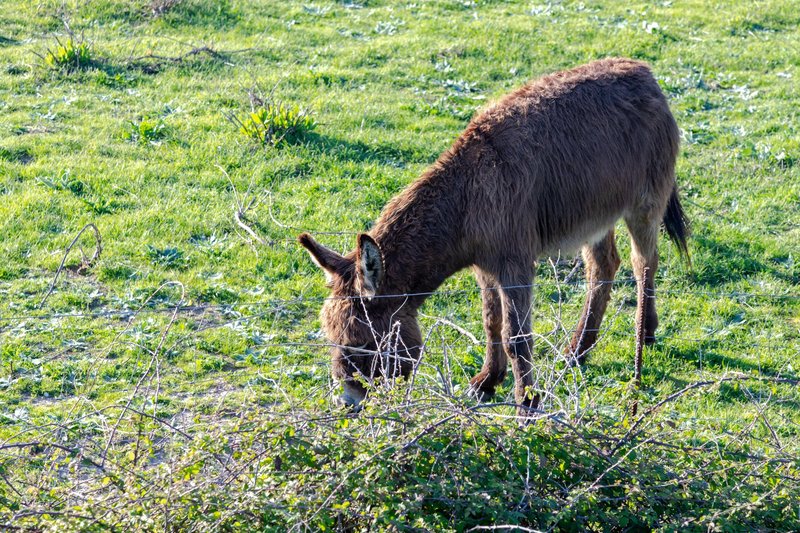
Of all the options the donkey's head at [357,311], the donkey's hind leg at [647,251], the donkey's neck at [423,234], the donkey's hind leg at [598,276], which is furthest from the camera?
the donkey's hind leg at [598,276]

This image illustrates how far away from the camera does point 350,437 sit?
3.86 meters

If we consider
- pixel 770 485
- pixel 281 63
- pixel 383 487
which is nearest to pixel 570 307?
pixel 770 485

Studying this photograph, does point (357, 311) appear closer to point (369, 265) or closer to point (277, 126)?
point (369, 265)

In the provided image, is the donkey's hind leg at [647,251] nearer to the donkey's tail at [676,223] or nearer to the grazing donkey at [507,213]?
the grazing donkey at [507,213]

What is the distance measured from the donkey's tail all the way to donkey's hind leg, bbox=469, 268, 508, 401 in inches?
67.7

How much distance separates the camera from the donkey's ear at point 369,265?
201 inches

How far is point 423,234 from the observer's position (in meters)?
5.48

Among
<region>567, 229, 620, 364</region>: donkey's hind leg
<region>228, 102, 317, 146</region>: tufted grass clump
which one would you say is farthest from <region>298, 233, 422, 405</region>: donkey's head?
<region>228, 102, 317, 146</region>: tufted grass clump

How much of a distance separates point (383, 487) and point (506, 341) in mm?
2155

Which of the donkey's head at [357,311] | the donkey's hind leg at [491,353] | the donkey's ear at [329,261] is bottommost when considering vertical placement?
the donkey's hind leg at [491,353]

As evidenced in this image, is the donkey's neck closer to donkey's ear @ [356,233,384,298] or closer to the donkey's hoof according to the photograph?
donkey's ear @ [356,233,384,298]

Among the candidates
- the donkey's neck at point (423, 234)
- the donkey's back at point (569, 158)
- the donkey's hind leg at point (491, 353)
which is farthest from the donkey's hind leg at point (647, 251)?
the donkey's neck at point (423, 234)

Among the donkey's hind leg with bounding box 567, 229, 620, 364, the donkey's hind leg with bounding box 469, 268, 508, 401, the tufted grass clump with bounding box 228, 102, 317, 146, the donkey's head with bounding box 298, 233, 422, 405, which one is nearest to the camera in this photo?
the donkey's head with bounding box 298, 233, 422, 405

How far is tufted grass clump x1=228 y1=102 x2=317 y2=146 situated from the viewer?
902cm
